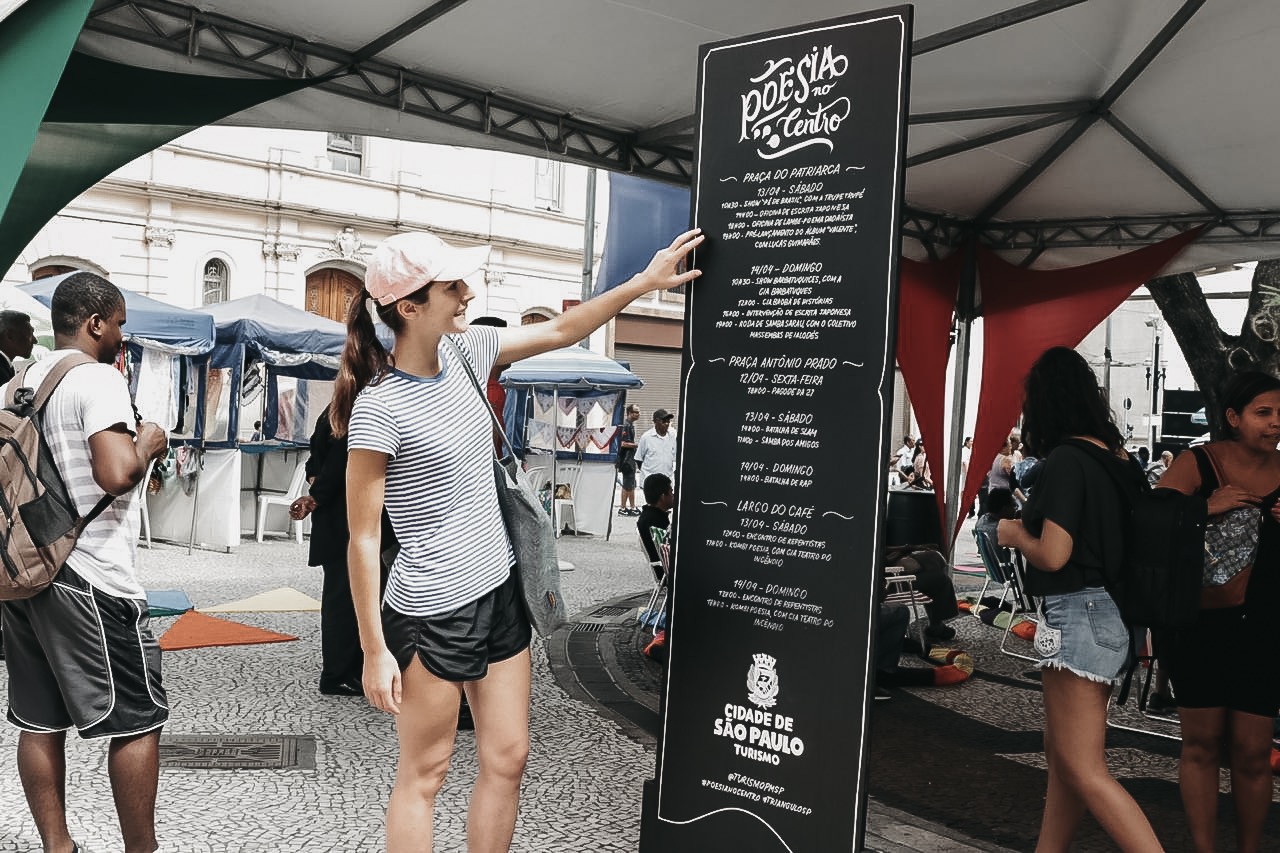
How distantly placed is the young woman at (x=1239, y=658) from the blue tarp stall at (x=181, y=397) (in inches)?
417

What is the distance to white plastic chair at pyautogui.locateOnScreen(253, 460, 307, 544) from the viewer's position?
44.2ft

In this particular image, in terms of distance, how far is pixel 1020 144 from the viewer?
8500 mm

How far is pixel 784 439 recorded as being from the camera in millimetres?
3230

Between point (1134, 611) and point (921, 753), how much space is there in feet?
8.24

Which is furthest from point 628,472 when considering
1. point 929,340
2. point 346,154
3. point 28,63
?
point 28,63

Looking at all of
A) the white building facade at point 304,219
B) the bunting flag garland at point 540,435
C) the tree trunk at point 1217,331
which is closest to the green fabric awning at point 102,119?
the bunting flag garland at point 540,435

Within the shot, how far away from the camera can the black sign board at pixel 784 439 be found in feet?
9.98

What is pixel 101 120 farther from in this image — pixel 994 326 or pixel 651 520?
pixel 994 326

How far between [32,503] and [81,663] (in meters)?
0.48

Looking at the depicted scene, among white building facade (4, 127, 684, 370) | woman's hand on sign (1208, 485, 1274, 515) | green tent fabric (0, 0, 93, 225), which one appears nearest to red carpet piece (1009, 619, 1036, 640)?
woman's hand on sign (1208, 485, 1274, 515)

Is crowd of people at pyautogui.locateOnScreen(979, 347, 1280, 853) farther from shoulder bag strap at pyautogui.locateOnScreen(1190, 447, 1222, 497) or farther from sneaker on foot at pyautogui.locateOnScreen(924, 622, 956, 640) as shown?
sneaker on foot at pyautogui.locateOnScreen(924, 622, 956, 640)

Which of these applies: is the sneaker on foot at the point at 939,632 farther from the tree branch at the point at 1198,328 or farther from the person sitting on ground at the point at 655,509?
the tree branch at the point at 1198,328

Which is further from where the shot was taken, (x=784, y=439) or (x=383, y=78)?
(x=383, y=78)

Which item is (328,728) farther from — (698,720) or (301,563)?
(301,563)
